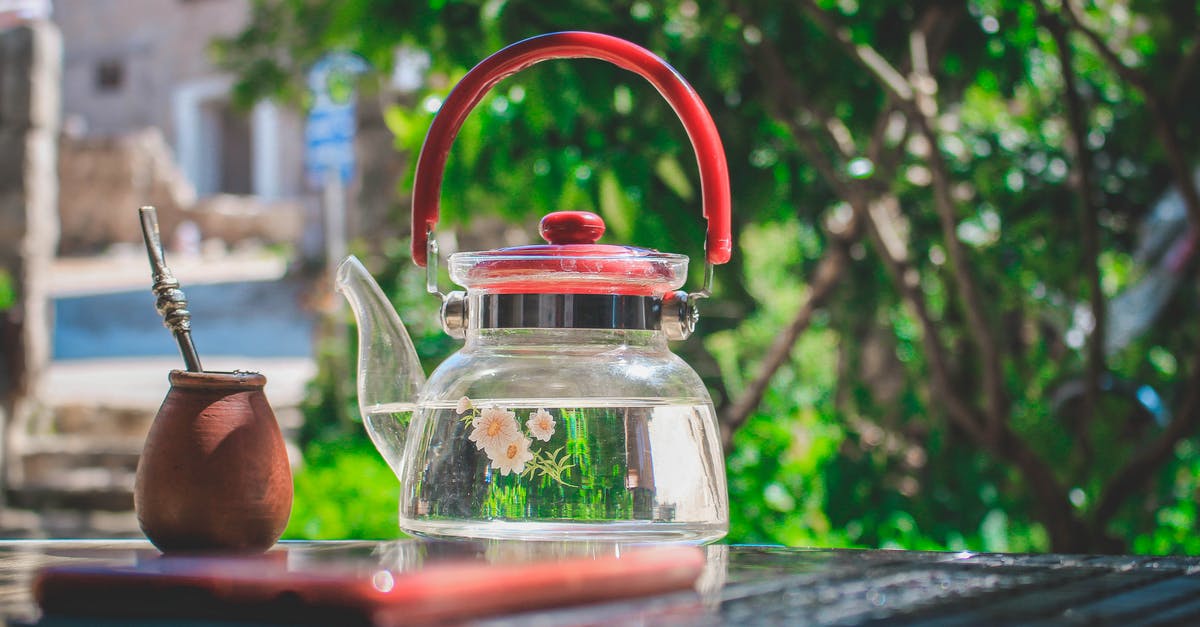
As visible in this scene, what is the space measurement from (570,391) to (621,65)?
323mm

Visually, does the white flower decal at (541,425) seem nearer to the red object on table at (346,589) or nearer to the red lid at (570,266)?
the red lid at (570,266)

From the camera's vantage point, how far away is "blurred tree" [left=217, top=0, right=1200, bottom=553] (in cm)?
247

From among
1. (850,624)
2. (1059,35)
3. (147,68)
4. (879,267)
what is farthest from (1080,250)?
(147,68)

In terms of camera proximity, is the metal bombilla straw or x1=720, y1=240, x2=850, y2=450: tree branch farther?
x1=720, y1=240, x2=850, y2=450: tree branch

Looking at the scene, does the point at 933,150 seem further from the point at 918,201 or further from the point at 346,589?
the point at 346,589

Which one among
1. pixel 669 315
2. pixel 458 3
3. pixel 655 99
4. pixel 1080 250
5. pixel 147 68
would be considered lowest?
pixel 669 315

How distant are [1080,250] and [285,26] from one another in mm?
4519

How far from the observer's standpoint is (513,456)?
1.10m

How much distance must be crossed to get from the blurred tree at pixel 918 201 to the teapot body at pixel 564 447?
0.97m

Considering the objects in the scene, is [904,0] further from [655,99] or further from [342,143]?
[342,143]

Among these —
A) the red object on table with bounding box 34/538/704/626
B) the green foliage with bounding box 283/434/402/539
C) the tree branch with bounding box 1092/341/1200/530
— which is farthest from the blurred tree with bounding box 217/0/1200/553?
the red object on table with bounding box 34/538/704/626

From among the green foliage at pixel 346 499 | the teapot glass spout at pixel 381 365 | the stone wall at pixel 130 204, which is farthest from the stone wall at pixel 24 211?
the stone wall at pixel 130 204

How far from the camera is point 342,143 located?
7.10 meters

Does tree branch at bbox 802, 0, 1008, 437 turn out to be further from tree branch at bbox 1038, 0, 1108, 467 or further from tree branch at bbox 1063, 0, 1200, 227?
tree branch at bbox 1063, 0, 1200, 227
